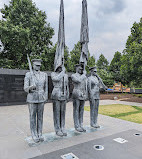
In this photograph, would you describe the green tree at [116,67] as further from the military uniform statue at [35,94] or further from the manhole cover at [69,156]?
the manhole cover at [69,156]

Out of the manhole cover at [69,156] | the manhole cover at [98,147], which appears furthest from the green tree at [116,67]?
the manhole cover at [69,156]

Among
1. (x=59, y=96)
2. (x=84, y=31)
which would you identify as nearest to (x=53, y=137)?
(x=59, y=96)

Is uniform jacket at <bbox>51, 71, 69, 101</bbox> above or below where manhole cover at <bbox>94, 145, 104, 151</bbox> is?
above

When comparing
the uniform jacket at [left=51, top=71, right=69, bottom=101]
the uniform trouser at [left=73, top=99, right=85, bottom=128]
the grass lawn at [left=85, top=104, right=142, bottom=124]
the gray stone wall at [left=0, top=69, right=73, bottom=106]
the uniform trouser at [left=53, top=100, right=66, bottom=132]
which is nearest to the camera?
the uniform jacket at [left=51, top=71, right=69, bottom=101]

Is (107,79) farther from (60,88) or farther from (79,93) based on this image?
(60,88)

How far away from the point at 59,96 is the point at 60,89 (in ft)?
0.82

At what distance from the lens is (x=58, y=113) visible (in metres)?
4.89

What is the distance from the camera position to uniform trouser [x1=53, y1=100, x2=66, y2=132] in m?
4.86

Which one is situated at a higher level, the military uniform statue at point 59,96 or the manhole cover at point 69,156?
the military uniform statue at point 59,96

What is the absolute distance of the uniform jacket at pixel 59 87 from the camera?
4746 mm

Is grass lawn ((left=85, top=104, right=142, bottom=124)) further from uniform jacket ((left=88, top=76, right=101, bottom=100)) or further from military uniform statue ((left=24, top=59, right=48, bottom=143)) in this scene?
military uniform statue ((left=24, top=59, right=48, bottom=143))

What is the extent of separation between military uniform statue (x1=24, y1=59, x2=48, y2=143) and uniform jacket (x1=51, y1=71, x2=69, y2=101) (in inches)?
14.6

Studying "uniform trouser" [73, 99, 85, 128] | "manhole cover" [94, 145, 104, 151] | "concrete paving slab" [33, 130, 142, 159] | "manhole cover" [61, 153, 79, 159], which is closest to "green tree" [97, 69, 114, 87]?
"uniform trouser" [73, 99, 85, 128]

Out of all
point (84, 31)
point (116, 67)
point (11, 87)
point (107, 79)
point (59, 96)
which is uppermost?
point (116, 67)
